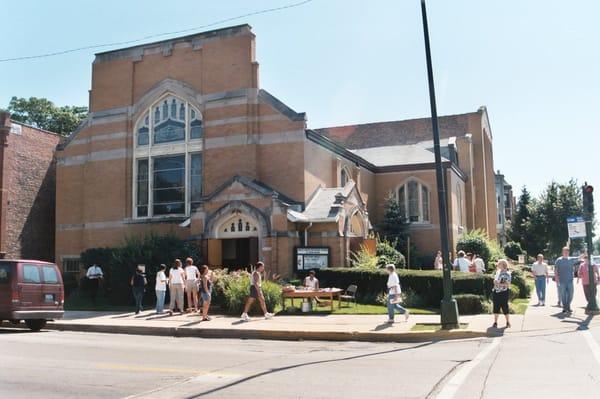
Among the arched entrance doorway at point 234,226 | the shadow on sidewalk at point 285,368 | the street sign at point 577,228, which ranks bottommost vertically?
the shadow on sidewalk at point 285,368

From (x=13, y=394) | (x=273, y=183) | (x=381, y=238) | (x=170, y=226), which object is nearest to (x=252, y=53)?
(x=273, y=183)

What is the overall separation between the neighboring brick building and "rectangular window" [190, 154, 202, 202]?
32.0 feet

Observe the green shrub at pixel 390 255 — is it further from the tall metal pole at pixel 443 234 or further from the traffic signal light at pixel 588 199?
the tall metal pole at pixel 443 234

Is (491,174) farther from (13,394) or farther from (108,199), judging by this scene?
(13,394)

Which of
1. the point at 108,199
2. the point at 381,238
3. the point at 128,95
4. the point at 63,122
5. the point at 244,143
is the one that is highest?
the point at 63,122

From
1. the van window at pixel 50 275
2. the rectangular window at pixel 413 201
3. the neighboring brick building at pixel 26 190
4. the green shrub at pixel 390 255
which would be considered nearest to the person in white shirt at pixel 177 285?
the van window at pixel 50 275

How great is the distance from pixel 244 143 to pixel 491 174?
89.4 feet

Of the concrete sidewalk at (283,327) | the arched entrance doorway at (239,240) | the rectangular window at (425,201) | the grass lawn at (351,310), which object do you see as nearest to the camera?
the concrete sidewalk at (283,327)

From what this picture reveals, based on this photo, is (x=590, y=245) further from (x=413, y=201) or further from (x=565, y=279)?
(x=413, y=201)

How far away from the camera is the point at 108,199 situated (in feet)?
96.6

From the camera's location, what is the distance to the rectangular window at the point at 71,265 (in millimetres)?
30083

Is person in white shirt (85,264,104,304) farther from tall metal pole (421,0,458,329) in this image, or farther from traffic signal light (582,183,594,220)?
traffic signal light (582,183,594,220)

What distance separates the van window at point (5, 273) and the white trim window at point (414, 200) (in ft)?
76.4

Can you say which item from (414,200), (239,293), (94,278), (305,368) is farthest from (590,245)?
(414,200)
